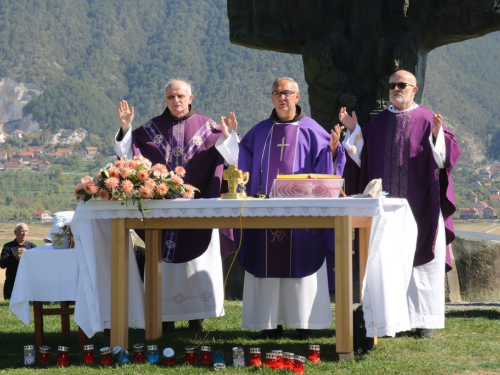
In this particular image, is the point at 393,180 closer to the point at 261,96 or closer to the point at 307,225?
the point at 307,225

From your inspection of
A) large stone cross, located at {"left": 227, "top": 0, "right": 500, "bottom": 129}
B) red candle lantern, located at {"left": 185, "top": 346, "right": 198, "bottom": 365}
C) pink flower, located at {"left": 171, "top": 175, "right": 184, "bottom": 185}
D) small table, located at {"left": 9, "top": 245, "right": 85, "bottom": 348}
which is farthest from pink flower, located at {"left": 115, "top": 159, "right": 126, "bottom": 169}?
large stone cross, located at {"left": 227, "top": 0, "right": 500, "bottom": 129}

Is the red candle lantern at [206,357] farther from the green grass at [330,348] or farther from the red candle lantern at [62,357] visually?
the red candle lantern at [62,357]

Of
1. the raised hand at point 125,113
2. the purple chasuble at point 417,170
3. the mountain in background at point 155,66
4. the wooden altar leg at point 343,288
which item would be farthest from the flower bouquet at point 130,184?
the mountain in background at point 155,66

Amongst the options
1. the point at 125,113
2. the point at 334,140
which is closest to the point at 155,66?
the point at 125,113

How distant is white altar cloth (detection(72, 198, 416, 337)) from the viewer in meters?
5.86

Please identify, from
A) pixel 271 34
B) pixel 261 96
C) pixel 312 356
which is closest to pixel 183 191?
pixel 312 356

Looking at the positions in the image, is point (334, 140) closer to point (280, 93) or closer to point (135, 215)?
point (280, 93)

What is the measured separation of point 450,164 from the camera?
7.00m

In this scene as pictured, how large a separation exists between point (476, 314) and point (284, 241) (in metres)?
2.45

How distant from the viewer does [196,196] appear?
7496 mm

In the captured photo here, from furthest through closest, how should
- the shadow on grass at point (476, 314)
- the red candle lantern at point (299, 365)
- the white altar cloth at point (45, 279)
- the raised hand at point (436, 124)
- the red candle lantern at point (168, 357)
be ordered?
the shadow on grass at point (476, 314)
the raised hand at point (436, 124)
the white altar cloth at point (45, 279)
the red candle lantern at point (168, 357)
the red candle lantern at point (299, 365)

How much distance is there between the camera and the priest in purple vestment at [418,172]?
6.98 meters

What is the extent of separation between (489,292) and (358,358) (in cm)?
502

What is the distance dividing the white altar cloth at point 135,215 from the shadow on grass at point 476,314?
6.30 feet
